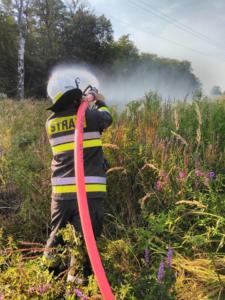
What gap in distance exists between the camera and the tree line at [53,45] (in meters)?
28.7

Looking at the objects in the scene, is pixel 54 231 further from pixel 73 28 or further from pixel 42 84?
pixel 73 28

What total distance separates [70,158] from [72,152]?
1.9 inches

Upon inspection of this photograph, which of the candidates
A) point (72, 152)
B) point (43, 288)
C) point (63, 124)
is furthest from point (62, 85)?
point (43, 288)

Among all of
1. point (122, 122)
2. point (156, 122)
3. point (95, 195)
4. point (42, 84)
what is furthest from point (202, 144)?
point (42, 84)

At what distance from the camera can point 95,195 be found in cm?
283

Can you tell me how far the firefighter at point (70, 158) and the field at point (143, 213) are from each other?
0.25 m

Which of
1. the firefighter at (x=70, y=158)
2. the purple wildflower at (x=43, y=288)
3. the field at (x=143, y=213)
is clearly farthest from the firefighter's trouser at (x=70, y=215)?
the purple wildflower at (x=43, y=288)

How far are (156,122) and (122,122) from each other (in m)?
0.38

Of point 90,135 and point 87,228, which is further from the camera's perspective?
point 90,135

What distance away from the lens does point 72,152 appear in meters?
2.92

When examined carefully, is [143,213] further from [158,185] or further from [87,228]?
[87,228]

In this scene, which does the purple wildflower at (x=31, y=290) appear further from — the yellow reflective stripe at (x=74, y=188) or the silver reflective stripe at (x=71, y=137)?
the silver reflective stripe at (x=71, y=137)

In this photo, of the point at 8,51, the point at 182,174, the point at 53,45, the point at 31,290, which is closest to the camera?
the point at 31,290

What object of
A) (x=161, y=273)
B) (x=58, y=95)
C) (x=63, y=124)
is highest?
(x=58, y=95)
